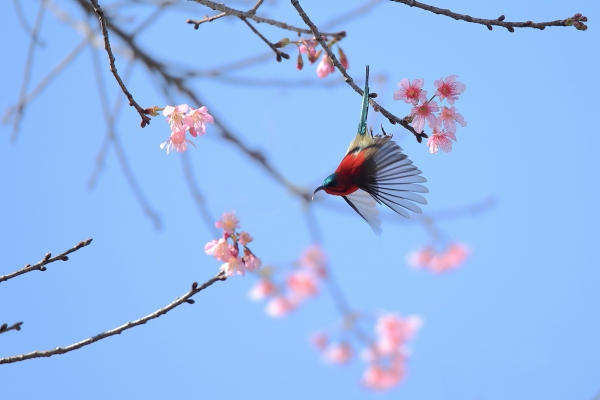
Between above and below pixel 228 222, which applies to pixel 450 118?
below

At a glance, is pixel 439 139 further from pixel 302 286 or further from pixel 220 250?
pixel 302 286

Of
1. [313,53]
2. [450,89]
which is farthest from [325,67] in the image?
[450,89]

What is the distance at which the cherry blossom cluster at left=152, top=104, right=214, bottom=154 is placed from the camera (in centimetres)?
220

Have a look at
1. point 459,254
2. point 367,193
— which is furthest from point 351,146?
point 459,254

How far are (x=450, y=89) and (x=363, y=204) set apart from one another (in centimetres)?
46

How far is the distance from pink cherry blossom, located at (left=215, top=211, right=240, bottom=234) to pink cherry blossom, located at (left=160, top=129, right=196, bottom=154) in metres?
0.28

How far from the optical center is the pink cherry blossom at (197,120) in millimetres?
2227

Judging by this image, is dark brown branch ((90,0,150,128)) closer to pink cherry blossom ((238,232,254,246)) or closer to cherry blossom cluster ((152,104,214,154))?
cherry blossom cluster ((152,104,214,154))

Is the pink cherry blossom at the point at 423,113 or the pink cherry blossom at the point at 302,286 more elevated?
the pink cherry blossom at the point at 302,286

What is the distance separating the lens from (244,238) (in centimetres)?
236

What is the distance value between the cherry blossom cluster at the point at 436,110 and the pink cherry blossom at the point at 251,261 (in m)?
0.70

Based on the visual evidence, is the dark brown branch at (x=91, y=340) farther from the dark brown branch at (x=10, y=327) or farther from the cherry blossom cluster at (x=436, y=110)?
the cherry blossom cluster at (x=436, y=110)

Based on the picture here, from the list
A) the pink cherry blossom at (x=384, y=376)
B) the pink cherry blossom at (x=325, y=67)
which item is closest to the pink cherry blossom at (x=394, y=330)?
the pink cherry blossom at (x=384, y=376)

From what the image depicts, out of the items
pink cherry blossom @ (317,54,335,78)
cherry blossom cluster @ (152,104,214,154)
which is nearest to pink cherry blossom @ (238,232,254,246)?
cherry blossom cluster @ (152,104,214,154)
